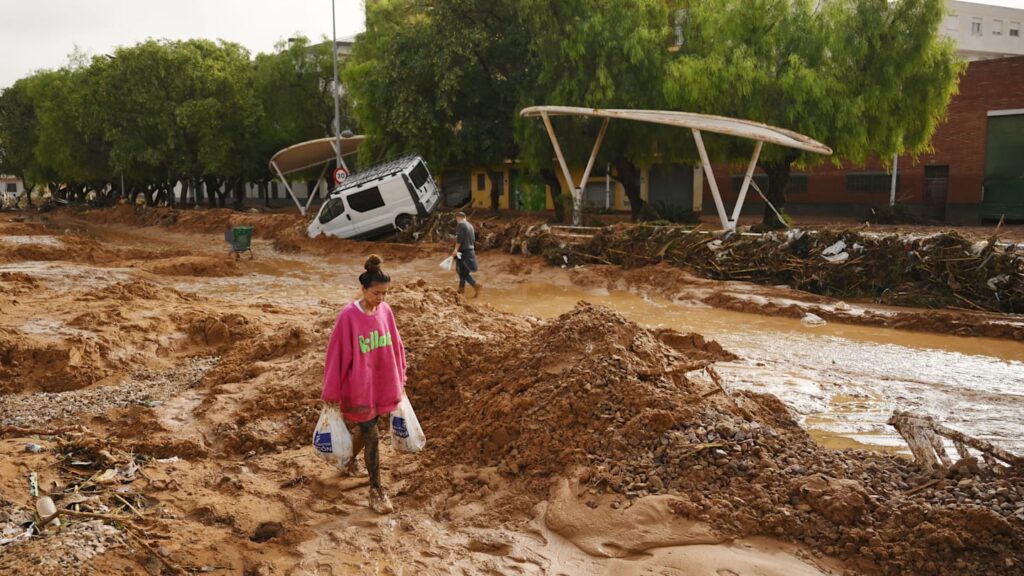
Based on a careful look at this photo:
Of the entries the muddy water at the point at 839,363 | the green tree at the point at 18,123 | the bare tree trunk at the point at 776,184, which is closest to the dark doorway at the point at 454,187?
the bare tree trunk at the point at 776,184

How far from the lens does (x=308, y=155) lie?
1288 inches

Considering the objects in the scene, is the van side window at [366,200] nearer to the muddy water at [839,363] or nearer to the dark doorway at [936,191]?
the muddy water at [839,363]

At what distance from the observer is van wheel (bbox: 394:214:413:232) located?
23422mm

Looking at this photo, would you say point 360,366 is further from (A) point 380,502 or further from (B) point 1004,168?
(B) point 1004,168

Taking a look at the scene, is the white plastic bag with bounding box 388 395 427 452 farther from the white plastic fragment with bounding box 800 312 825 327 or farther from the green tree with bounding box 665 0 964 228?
the green tree with bounding box 665 0 964 228

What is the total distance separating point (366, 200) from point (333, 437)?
739 inches

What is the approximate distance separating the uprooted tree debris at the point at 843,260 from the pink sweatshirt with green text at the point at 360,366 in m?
10.8

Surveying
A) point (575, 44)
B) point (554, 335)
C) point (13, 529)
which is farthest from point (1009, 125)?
point (13, 529)

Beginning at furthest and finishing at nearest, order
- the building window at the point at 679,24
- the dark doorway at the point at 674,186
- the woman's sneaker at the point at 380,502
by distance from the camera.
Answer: the dark doorway at the point at 674,186 → the building window at the point at 679,24 → the woman's sneaker at the point at 380,502

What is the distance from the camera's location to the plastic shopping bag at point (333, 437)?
17.2ft

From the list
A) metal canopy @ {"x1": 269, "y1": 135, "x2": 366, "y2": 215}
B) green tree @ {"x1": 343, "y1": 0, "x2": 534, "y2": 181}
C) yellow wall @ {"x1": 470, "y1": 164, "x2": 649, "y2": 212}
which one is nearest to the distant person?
green tree @ {"x1": 343, "y1": 0, "x2": 534, "y2": 181}

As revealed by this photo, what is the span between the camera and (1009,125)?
27.0 m

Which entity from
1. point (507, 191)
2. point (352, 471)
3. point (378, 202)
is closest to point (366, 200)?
point (378, 202)

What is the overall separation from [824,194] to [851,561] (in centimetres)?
3013
